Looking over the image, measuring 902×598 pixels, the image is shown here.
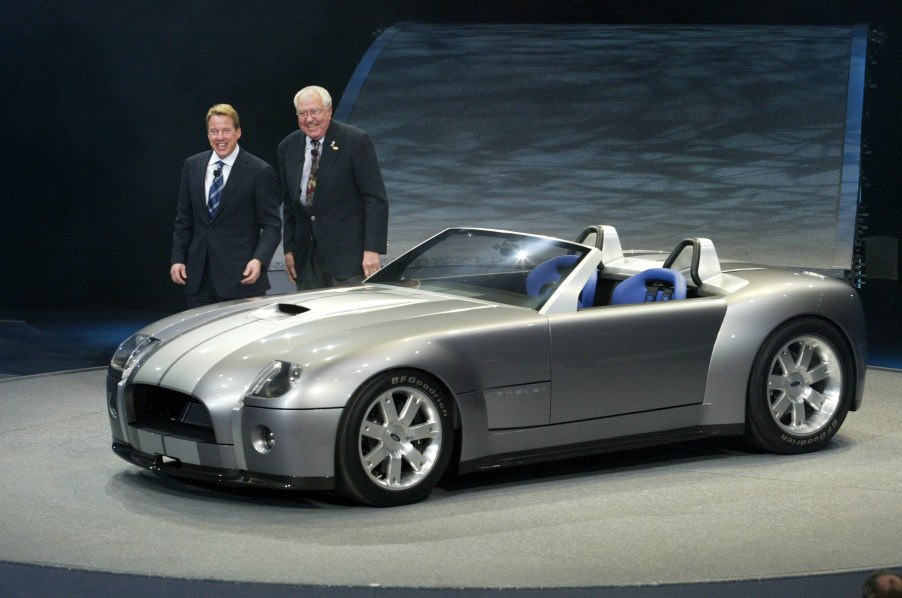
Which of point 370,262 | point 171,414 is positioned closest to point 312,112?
point 370,262

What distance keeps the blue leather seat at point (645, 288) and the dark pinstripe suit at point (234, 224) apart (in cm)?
201

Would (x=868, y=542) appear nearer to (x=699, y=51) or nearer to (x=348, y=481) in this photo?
(x=348, y=481)

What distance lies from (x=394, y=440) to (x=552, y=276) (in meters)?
1.52

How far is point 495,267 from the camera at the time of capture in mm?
6629

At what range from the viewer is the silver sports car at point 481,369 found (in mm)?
5309

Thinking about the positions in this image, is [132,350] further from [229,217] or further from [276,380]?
[229,217]

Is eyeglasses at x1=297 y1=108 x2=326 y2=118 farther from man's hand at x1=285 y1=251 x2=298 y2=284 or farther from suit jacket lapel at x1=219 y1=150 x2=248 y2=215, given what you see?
man's hand at x1=285 y1=251 x2=298 y2=284

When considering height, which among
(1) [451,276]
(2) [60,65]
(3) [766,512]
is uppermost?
(2) [60,65]

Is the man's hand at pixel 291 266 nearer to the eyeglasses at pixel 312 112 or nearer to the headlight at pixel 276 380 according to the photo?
the eyeglasses at pixel 312 112

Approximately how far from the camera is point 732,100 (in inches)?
632

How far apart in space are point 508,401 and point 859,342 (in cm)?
206

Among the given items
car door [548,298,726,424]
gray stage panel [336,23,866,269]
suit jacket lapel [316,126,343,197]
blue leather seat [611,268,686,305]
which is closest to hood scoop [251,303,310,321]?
car door [548,298,726,424]

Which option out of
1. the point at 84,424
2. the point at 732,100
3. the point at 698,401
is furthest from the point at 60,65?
the point at 698,401

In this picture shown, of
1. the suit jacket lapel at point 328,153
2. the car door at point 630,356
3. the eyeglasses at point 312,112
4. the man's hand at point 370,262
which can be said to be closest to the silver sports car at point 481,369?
the car door at point 630,356
